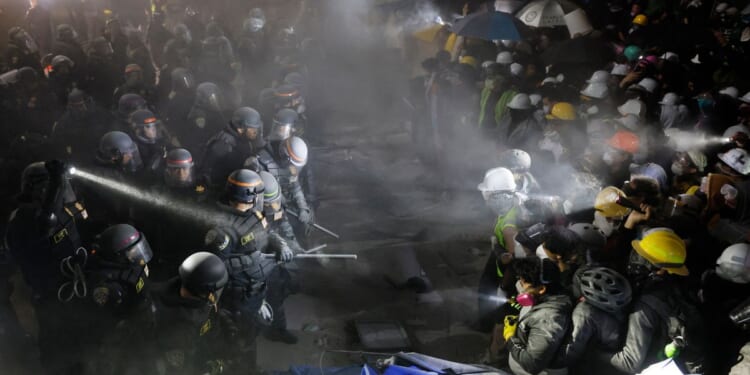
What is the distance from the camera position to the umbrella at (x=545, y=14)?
13406 millimetres

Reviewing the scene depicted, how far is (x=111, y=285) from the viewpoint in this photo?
4.54 m

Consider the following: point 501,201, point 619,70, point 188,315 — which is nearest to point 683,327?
point 501,201

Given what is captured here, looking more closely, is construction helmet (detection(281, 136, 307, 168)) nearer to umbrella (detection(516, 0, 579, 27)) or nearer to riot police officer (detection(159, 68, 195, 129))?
riot police officer (detection(159, 68, 195, 129))

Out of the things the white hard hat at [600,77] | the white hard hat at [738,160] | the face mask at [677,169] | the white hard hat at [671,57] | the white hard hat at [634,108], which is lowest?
the face mask at [677,169]

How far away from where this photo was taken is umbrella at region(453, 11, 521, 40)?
38.5 ft

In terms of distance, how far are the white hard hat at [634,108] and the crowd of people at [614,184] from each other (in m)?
0.05

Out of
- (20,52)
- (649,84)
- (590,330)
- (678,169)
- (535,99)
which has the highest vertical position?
(590,330)

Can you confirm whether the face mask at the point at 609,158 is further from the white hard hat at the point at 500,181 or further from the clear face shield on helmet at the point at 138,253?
the clear face shield on helmet at the point at 138,253

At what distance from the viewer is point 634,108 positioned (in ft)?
29.1

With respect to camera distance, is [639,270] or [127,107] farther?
[127,107]

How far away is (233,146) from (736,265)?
7.25m

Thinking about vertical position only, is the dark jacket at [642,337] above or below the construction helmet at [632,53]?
above

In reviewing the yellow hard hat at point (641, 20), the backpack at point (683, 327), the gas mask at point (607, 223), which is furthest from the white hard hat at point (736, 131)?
the yellow hard hat at point (641, 20)

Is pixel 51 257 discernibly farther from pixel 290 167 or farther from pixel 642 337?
pixel 642 337
